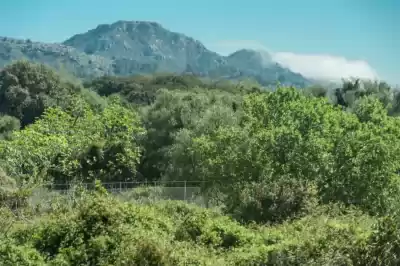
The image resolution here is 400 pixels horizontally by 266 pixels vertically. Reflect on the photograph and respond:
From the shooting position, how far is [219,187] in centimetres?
2508

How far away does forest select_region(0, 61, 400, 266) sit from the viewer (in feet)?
43.6

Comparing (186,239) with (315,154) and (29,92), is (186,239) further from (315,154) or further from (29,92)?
(29,92)

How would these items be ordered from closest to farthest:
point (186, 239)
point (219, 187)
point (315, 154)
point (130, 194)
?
point (186, 239), point (315, 154), point (219, 187), point (130, 194)

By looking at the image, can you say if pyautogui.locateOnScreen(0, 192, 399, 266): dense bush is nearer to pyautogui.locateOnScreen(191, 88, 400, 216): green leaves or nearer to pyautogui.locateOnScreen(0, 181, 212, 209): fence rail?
pyautogui.locateOnScreen(191, 88, 400, 216): green leaves

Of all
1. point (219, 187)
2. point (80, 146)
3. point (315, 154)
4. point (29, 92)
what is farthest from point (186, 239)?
point (29, 92)

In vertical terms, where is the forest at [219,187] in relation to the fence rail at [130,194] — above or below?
above

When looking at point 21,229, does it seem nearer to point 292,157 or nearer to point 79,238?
point 79,238

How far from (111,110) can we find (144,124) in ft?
12.8

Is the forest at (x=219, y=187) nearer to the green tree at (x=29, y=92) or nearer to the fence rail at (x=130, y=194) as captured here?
the fence rail at (x=130, y=194)

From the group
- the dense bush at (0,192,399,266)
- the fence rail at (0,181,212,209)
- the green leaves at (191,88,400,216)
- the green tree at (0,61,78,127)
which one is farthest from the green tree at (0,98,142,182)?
the green tree at (0,61,78,127)

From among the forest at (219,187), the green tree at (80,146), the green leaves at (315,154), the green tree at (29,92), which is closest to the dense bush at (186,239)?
the forest at (219,187)

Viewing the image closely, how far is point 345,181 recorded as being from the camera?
22.3 metres

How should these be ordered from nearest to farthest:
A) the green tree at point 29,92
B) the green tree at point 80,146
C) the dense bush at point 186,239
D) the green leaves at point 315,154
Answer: the dense bush at point 186,239
the green leaves at point 315,154
the green tree at point 80,146
the green tree at point 29,92

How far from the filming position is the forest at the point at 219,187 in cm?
1329
